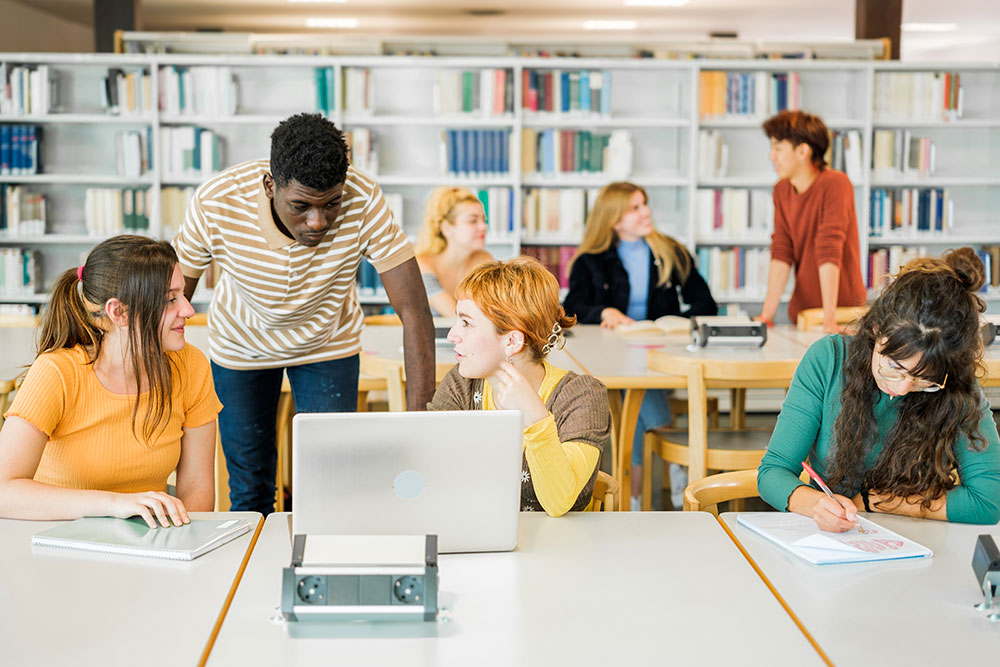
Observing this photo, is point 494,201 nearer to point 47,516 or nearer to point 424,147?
point 424,147

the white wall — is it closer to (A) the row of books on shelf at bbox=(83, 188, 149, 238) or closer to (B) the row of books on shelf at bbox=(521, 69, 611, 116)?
(A) the row of books on shelf at bbox=(83, 188, 149, 238)

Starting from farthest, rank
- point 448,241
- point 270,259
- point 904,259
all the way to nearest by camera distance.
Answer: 1. point 904,259
2. point 448,241
3. point 270,259

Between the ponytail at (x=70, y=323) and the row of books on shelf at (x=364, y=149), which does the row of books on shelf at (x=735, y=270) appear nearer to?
the row of books on shelf at (x=364, y=149)

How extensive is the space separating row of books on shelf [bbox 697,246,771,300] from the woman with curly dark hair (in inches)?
143

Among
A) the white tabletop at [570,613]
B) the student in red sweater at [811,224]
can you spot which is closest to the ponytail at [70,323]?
the white tabletop at [570,613]

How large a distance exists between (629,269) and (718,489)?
2.27m

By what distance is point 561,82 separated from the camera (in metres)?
5.27

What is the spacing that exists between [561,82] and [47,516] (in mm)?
4290

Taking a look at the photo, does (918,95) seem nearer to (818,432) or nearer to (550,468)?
(818,432)

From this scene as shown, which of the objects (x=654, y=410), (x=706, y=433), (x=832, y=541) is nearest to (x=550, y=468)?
(x=832, y=541)

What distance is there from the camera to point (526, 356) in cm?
179

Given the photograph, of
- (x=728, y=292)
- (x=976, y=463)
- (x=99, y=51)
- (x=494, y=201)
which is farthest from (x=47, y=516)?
(x=99, y=51)

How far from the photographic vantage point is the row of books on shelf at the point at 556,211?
5293mm

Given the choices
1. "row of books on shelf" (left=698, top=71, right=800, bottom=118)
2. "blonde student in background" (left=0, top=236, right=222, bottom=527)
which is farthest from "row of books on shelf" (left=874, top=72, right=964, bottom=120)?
"blonde student in background" (left=0, top=236, right=222, bottom=527)
